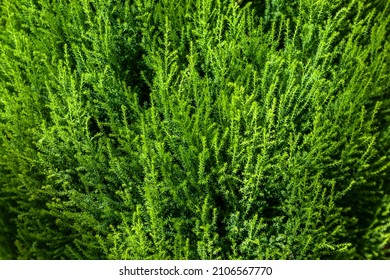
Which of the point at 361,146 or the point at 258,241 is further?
the point at 361,146

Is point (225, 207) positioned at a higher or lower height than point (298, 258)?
higher

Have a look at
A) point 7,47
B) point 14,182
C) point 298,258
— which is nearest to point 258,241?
point 298,258

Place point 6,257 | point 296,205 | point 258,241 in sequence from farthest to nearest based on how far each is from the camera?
point 6,257
point 296,205
point 258,241

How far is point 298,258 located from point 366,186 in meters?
0.83

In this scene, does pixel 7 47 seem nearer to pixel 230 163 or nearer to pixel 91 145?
pixel 91 145

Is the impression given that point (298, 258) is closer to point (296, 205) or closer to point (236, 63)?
point (296, 205)

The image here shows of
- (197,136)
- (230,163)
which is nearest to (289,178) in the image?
(230,163)

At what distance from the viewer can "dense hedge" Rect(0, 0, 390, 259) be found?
2486 mm

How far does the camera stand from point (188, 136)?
2496mm

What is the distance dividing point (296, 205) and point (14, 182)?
5.63 feet

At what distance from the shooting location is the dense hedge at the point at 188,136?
2.49 metres

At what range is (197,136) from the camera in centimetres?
256

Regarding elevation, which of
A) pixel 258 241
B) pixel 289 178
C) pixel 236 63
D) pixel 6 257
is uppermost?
pixel 236 63

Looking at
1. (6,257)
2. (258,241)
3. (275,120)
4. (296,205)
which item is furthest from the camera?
(6,257)
